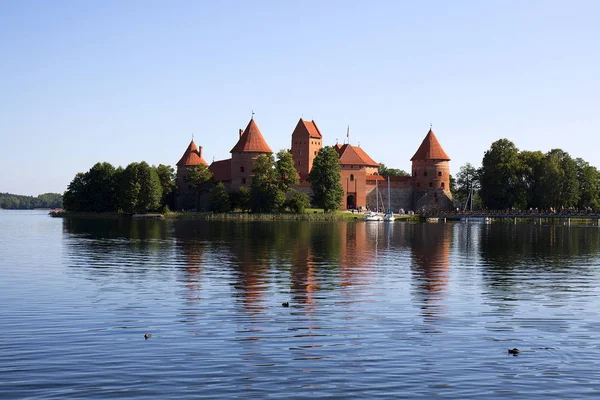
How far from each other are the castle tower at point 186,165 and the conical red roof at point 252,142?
10.4m

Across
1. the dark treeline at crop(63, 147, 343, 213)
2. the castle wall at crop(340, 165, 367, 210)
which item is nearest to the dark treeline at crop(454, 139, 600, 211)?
the castle wall at crop(340, 165, 367, 210)

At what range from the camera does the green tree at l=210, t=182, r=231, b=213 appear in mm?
86688

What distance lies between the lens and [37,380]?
9.95m

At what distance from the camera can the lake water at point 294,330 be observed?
9977mm

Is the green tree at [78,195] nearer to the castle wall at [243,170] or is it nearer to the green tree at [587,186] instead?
the castle wall at [243,170]

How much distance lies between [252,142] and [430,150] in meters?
25.3

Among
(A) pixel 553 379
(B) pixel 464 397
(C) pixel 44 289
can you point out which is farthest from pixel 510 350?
(C) pixel 44 289

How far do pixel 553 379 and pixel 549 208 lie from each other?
8346 centimetres

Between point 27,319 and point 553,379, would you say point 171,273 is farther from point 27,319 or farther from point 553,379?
point 553,379

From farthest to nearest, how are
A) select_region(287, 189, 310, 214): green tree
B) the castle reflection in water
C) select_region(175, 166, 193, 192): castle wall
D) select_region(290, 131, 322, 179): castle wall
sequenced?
select_region(175, 166, 193, 192): castle wall
select_region(290, 131, 322, 179): castle wall
select_region(287, 189, 310, 214): green tree
the castle reflection in water

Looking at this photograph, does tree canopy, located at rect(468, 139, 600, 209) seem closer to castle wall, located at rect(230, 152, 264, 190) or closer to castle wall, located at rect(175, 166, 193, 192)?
castle wall, located at rect(230, 152, 264, 190)

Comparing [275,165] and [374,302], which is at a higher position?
[275,165]

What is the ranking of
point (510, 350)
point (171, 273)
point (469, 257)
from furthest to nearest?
point (469, 257)
point (171, 273)
point (510, 350)

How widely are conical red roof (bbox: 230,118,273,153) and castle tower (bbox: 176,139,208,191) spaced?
34.2ft
